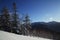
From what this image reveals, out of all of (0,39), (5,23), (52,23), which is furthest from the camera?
(52,23)

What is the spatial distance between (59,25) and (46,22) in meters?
6.28

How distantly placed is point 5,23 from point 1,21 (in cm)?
96

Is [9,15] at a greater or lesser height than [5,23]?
greater

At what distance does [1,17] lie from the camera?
20641 millimetres

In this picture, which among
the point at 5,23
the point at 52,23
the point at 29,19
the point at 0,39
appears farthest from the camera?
the point at 52,23

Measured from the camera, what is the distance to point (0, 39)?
19.1ft

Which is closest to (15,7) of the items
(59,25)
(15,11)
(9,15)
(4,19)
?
(15,11)

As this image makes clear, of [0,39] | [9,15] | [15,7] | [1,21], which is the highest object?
[15,7]

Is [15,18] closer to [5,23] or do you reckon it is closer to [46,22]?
[5,23]

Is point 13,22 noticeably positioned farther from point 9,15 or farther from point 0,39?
point 0,39

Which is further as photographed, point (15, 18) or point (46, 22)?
point (46, 22)

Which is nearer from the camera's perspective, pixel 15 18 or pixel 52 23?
pixel 15 18

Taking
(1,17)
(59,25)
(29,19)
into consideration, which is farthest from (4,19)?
(59,25)

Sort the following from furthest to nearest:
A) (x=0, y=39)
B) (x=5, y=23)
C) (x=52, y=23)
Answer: (x=52, y=23) < (x=5, y=23) < (x=0, y=39)
